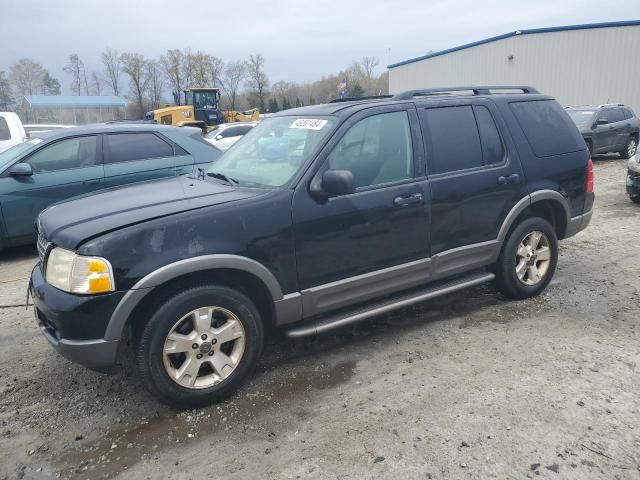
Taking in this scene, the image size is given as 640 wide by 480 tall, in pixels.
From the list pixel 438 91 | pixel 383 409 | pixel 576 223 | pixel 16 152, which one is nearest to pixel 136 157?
pixel 16 152

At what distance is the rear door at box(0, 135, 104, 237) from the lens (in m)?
6.50

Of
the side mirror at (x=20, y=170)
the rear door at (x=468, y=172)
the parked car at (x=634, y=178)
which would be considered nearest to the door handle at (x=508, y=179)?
the rear door at (x=468, y=172)

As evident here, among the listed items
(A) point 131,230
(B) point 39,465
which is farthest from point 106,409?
(A) point 131,230

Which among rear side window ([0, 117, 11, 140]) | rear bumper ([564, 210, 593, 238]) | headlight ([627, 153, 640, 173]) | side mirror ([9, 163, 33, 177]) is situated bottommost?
rear bumper ([564, 210, 593, 238])

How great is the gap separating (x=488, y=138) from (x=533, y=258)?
122cm

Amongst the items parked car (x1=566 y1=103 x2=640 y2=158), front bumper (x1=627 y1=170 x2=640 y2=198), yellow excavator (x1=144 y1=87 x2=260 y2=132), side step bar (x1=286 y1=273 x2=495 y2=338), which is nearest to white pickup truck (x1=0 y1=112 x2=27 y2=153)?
side step bar (x1=286 y1=273 x2=495 y2=338)

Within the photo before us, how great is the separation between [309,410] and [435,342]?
51.9 inches

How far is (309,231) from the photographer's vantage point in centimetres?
342

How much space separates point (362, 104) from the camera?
3928 mm

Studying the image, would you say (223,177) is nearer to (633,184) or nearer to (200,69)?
(633,184)

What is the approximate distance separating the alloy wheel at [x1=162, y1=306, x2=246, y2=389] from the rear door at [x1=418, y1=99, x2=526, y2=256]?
175cm

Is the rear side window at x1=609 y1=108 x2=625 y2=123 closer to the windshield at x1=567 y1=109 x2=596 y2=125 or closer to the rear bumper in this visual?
the windshield at x1=567 y1=109 x2=596 y2=125

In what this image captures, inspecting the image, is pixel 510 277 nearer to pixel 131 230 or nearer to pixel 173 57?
pixel 131 230

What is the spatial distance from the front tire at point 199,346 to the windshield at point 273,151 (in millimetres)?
933
